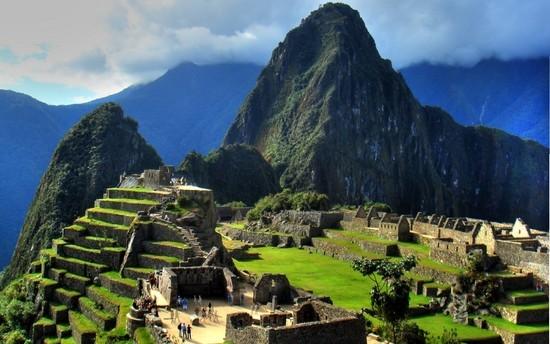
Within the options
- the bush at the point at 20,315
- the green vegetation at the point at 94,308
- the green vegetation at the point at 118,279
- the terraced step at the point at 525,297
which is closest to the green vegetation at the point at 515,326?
the terraced step at the point at 525,297

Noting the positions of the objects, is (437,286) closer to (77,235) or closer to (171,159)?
(77,235)

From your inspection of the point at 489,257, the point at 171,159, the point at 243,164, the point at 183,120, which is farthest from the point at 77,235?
the point at 183,120

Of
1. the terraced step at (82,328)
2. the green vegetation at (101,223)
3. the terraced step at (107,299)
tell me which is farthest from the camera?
the green vegetation at (101,223)

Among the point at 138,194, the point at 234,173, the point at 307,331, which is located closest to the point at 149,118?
the point at 234,173

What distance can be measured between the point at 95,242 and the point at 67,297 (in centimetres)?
475

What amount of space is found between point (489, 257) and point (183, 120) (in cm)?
13432

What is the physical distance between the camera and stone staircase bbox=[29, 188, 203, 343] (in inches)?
1298

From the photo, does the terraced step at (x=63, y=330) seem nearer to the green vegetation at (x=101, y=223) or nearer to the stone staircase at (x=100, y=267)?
the stone staircase at (x=100, y=267)

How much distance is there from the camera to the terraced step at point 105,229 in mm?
40031

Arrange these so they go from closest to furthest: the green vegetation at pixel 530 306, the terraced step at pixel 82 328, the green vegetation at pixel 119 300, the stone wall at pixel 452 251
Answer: the green vegetation at pixel 119 300 → the terraced step at pixel 82 328 → the green vegetation at pixel 530 306 → the stone wall at pixel 452 251

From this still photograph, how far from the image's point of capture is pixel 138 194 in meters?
45.8

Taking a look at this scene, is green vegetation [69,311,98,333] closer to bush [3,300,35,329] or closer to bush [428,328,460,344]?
bush [3,300,35,329]

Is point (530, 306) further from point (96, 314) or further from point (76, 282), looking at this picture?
point (76, 282)

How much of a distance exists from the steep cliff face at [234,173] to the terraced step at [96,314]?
87375 millimetres
